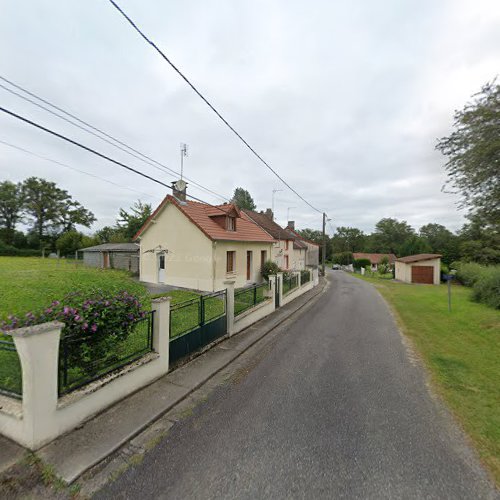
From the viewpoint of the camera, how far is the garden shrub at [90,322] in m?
3.51

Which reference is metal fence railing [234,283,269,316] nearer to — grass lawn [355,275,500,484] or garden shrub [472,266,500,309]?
grass lawn [355,275,500,484]

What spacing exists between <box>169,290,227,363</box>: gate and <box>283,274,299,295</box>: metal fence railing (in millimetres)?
6526

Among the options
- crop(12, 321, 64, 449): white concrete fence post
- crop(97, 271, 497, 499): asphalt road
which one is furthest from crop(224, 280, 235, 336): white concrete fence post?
crop(12, 321, 64, 449): white concrete fence post

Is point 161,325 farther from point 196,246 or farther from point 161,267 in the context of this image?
point 161,267

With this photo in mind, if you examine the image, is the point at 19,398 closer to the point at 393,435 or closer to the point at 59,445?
the point at 59,445

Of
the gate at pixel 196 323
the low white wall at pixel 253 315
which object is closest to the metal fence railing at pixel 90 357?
the gate at pixel 196 323

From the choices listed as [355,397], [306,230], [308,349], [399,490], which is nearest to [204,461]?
[399,490]

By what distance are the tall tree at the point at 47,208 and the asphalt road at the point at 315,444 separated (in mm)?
56822

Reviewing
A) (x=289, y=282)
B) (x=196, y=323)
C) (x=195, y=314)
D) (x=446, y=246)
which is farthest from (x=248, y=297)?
(x=446, y=246)

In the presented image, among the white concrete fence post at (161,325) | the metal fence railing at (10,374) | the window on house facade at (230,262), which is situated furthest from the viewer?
the window on house facade at (230,262)

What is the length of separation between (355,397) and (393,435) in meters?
0.98

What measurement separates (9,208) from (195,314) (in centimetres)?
6025

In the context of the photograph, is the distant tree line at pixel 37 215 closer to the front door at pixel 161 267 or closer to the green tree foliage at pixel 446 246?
the front door at pixel 161 267

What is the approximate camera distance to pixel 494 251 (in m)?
8.48
